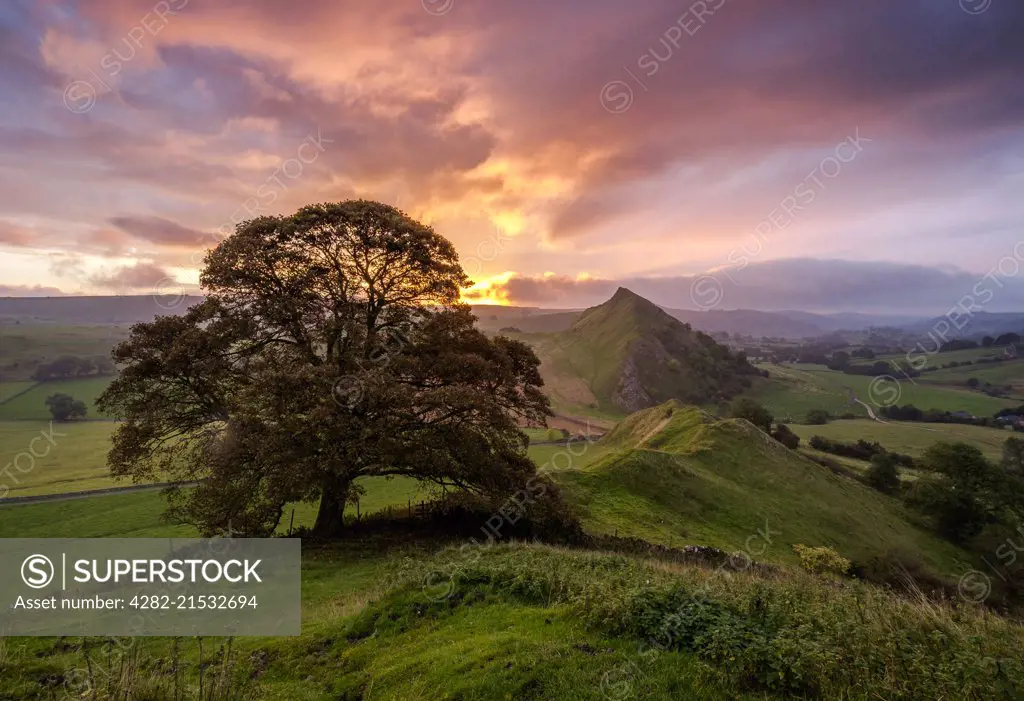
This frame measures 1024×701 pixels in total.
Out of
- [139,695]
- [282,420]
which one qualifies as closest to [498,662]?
[139,695]

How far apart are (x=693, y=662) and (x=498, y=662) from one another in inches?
125

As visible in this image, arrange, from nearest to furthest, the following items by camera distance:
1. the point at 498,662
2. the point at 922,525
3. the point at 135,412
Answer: the point at 498,662 → the point at 135,412 → the point at 922,525

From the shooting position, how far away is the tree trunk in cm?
2038

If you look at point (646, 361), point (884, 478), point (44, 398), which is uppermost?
point (646, 361)

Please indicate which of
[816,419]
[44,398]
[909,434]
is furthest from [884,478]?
[44,398]

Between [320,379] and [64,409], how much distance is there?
4461 inches

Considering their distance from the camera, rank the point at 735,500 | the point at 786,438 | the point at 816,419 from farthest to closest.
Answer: the point at 816,419
the point at 786,438
the point at 735,500

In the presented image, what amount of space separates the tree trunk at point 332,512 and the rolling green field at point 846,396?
113 m

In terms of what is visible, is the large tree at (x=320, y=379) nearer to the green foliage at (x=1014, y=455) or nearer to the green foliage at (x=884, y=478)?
the green foliage at (x=884, y=478)

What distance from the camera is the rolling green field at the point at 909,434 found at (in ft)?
273

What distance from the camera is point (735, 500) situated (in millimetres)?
32719

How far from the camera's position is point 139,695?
6980mm

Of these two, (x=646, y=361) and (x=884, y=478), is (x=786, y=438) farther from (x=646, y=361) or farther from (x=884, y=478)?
(x=646, y=361)

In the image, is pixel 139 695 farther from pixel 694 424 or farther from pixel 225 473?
pixel 694 424
